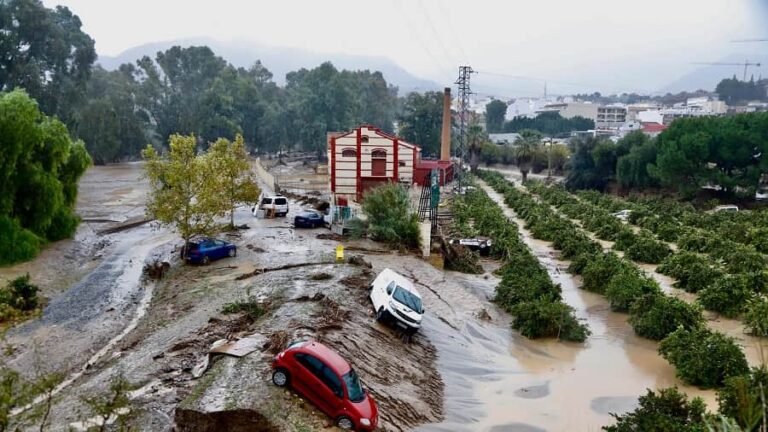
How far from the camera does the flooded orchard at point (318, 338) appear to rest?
12.7 meters

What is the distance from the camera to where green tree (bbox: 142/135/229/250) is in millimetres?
27656

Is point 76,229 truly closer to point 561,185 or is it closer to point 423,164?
point 423,164

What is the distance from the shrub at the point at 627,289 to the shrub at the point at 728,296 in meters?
2.32

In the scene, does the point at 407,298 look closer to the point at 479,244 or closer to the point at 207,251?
the point at 207,251

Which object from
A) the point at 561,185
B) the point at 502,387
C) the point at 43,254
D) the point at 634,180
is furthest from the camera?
the point at 561,185

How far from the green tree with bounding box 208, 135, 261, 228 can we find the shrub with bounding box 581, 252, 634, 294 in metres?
18.8

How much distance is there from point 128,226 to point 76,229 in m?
4.66

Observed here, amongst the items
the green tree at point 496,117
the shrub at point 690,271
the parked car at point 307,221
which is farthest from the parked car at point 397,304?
the green tree at point 496,117

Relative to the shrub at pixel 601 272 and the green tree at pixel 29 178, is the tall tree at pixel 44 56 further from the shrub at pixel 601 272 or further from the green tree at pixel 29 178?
the shrub at pixel 601 272

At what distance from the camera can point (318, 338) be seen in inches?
602

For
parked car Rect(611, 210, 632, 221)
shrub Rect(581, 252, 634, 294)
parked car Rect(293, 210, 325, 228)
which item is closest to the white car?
parked car Rect(611, 210, 632, 221)

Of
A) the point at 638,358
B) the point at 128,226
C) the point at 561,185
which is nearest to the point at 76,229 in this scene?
the point at 128,226

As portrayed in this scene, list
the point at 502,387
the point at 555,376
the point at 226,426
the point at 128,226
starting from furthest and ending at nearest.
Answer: the point at 128,226, the point at 555,376, the point at 502,387, the point at 226,426

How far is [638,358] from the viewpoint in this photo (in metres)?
20.1
